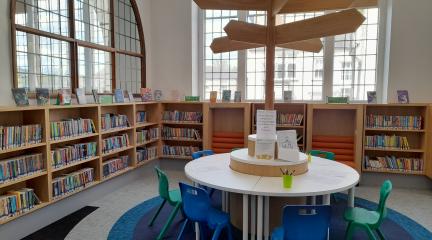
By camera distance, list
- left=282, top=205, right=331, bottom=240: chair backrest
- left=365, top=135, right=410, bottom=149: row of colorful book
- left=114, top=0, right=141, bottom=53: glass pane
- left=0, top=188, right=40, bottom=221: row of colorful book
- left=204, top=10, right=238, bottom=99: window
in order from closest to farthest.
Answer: left=282, top=205, right=331, bottom=240: chair backrest < left=0, top=188, right=40, bottom=221: row of colorful book < left=365, top=135, right=410, bottom=149: row of colorful book < left=114, top=0, right=141, bottom=53: glass pane < left=204, top=10, right=238, bottom=99: window

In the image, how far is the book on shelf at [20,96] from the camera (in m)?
3.54

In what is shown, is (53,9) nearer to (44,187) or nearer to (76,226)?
(44,187)

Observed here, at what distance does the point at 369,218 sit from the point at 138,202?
120 inches

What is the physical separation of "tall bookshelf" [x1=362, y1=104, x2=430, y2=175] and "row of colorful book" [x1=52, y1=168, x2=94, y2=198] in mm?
4442

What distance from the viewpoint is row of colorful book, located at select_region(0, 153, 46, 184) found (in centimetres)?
326

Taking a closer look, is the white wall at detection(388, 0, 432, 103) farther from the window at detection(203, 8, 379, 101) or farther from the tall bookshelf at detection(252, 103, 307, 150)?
the tall bookshelf at detection(252, 103, 307, 150)

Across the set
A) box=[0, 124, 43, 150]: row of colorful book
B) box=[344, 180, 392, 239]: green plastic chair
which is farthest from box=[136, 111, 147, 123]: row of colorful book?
box=[344, 180, 392, 239]: green plastic chair

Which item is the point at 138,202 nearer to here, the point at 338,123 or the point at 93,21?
the point at 93,21

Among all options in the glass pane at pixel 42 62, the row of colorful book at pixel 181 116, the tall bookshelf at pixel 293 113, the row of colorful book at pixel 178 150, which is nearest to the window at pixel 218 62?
the row of colorful book at pixel 181 116

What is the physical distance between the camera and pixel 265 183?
2908 mm

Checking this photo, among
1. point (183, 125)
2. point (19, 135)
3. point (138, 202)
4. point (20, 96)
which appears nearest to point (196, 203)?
point (138, 202)

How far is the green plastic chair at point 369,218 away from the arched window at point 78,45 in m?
3.91

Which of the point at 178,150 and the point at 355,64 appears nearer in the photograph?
the point at 355,64

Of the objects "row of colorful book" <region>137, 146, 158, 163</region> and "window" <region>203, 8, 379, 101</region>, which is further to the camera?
"window" <region>203, 8, 379, 101</region>
